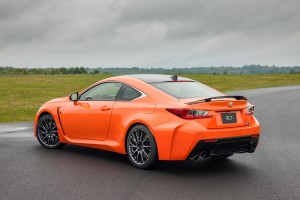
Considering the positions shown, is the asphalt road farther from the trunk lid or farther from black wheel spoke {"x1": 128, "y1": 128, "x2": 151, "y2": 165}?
the trunk lid

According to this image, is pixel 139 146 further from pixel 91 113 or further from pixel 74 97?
pixel 74 97

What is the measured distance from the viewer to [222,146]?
7.46 metres

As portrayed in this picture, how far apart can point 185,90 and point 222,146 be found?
3.96 feet

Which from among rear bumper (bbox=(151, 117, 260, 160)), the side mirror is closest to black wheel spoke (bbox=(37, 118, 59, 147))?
the side mirror

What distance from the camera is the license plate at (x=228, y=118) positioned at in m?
7.55

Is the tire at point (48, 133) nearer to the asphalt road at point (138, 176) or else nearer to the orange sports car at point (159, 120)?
the asphalt road at point (138, 176)

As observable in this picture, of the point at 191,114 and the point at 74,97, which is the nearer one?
the point at 191,114

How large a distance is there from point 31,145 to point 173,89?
387 cm

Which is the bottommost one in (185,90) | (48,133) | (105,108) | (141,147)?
(48,133)

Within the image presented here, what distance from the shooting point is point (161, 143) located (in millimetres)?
7469

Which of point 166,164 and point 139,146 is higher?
point 139,146

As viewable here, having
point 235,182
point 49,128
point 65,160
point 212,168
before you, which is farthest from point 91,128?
point 235,182

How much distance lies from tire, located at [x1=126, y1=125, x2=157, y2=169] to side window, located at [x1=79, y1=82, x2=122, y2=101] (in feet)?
3.06

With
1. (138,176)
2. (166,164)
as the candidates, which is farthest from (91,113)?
(138,176)
